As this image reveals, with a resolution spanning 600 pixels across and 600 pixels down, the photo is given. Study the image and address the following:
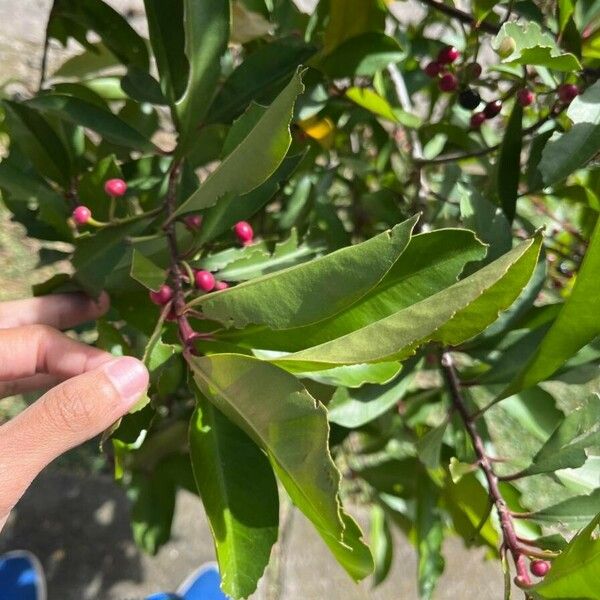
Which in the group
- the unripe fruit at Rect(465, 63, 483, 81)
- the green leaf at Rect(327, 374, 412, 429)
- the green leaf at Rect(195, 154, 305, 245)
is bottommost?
the green leaf at Rect(327, 374, 412, 429)

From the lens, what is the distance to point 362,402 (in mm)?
854

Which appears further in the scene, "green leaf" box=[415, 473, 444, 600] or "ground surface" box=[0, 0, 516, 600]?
"ground surface" box=[0, 0, 516, 600]

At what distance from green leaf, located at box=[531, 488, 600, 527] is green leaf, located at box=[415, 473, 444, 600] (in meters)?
0.27

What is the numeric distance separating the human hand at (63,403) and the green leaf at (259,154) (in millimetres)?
190

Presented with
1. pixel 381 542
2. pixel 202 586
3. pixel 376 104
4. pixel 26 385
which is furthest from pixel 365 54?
pixel 202 586

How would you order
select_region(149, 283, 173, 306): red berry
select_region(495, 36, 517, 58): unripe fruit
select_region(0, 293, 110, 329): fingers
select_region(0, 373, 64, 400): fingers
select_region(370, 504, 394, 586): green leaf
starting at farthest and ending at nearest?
select_region(370, 504, 394, 586): green leaf < select_region(0, 373, 64, 400): fingers < select_region(0, 293, 110, 329): fingers < select_region(149, 283, 173, 306): red berry < select_region(495, 36, 517, 58): unripe fruit

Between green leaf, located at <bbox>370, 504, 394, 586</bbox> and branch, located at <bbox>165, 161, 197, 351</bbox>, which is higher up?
branch, located at <bbox>165, 161, 197, 351</bbox>

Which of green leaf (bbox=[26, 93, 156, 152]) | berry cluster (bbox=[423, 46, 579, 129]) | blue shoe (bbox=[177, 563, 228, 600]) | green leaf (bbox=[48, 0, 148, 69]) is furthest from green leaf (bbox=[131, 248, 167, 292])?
blue shoe (bbox=[177, 563, 228, 600])

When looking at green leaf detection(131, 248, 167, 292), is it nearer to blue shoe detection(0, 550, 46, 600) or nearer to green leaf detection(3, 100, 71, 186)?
green leaf detection(3, 100, 71, 186)

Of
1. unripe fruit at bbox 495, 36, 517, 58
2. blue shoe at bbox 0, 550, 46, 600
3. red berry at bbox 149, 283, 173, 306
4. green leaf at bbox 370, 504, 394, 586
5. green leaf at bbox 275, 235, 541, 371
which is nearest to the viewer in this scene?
green leaf at bbox 275, 235, 541, 371

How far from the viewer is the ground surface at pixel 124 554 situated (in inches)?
67.6

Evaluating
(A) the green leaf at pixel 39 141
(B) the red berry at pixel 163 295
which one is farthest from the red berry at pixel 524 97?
(A) the green leaf at pixel 39 141

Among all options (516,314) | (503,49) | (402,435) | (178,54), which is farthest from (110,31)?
(402,435)

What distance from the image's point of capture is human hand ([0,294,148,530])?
0.64 meters
